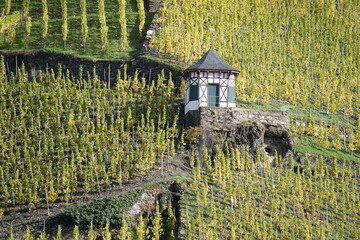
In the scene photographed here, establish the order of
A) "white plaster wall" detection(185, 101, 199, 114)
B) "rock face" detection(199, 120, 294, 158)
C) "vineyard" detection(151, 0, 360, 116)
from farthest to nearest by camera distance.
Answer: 1. "vineyard" detection(151, 0, 360, 116)
2. "white plaster wall" detection(185, 101, 199, 114)
3. "rock face" detection(199, 120, 294, 158)

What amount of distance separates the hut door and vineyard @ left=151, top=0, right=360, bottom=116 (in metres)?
3.01

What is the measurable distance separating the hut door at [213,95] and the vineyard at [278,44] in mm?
3014

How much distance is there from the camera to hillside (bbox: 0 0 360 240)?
3300cm

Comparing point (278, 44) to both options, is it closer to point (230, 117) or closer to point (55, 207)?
point (230, 117)

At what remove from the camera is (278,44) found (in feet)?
175

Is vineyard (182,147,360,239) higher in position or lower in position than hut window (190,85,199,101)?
lower

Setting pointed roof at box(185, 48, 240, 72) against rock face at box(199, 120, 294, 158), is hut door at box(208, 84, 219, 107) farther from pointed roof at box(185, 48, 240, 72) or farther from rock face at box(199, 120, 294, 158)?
rock face at box(199, 120, 294, 158)

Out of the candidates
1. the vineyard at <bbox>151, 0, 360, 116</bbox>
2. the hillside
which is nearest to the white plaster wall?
the hillside

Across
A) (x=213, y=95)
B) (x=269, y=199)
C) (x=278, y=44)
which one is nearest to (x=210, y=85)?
(x=213, y=95)

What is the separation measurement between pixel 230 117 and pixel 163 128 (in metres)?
3.87

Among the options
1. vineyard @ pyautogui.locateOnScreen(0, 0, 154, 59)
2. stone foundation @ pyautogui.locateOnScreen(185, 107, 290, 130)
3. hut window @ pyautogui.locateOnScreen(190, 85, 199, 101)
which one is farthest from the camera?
vineyard @ pyautogui.locateOnScreen(0, 0, 154, 59)

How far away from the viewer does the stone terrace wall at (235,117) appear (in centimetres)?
3809

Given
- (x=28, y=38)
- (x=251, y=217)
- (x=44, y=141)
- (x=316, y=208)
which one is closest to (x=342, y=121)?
(x=316, y=208)

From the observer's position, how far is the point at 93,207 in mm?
32562
